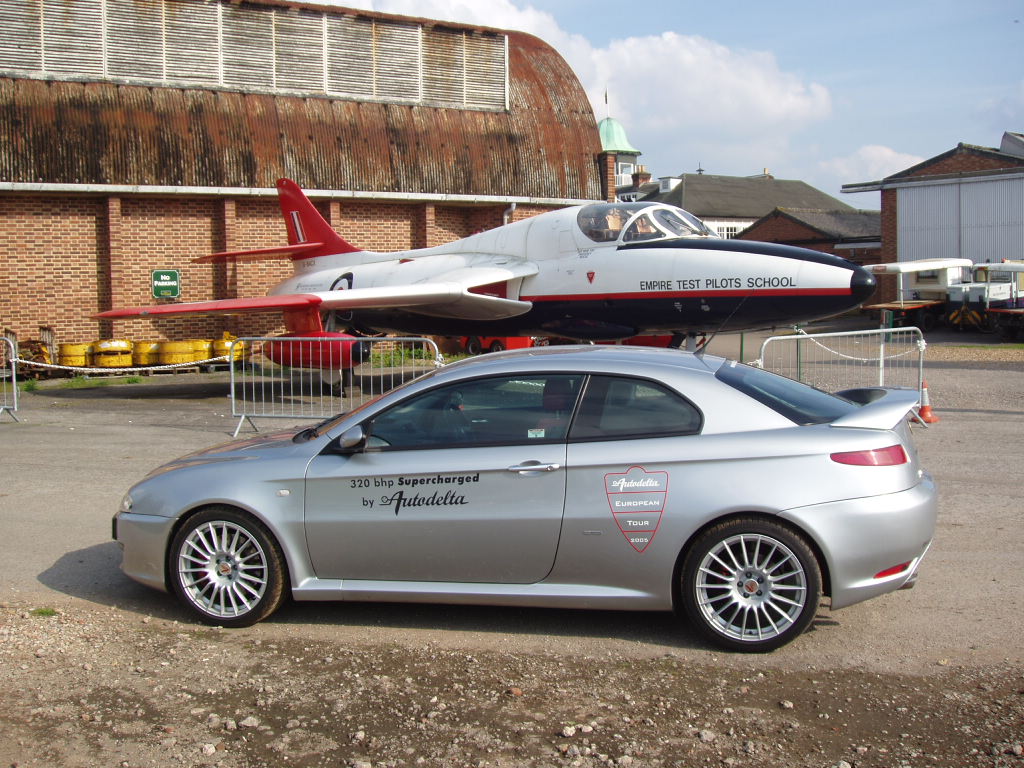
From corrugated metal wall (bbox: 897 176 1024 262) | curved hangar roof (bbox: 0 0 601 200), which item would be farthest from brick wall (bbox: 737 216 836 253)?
curved hangar roof (bbox: 0 0 601 200)

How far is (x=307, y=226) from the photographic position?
67.1ft

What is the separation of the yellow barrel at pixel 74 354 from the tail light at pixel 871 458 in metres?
19.6

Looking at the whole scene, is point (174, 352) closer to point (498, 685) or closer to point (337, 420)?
point (337, 420)

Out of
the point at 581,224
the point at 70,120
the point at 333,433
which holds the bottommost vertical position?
the point at 333,433

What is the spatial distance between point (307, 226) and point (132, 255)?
484 cm

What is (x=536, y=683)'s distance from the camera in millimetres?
4516

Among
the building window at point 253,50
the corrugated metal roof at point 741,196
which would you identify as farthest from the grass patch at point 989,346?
the corrugated metal roof at point 741,196

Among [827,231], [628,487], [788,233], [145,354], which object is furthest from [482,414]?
[788,233]

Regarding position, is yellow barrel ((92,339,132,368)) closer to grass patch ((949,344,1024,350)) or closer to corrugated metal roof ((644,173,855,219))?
grass patch ((949,344,1024,350))

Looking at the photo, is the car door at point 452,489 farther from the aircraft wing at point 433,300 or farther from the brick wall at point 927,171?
the brick wall at point 927,171

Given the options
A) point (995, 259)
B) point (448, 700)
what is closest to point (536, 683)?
point (448, 700)

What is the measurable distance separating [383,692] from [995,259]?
1515 inches

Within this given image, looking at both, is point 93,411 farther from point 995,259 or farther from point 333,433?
point 995,259

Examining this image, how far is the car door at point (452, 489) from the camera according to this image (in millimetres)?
5016
